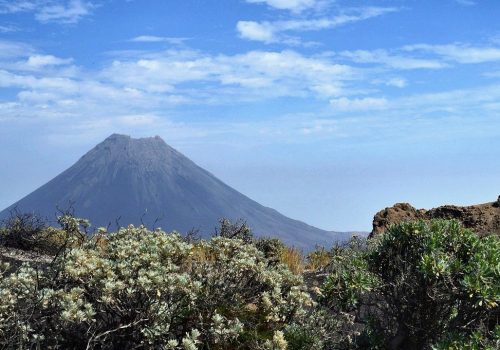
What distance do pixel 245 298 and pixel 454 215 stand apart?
40.1 ft

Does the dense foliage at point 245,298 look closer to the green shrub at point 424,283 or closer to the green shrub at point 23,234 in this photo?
the green shrub at point 424,283

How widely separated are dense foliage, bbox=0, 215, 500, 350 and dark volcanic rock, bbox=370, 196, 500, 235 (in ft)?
33.6

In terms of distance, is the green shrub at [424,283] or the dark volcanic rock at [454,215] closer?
the green shrub at [424,283]

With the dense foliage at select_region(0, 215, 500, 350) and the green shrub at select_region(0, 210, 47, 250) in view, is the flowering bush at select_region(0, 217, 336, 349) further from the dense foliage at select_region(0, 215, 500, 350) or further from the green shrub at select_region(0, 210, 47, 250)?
the green shrub at select_region(0, 210, 47, 250)

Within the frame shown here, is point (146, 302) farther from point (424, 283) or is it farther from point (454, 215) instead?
point (454, 215)

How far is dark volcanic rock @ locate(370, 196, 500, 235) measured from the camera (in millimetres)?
19234

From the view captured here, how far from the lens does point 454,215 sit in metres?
20.1

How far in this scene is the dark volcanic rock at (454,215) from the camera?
19234 mm

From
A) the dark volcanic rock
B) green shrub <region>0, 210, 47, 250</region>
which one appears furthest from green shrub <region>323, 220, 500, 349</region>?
the dark volcanic rock

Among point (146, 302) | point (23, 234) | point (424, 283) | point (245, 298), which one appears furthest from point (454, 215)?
point (146, 302)

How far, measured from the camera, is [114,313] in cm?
816

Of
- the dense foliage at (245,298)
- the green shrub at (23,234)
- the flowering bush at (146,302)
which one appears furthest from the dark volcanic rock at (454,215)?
the flowering bush at (146,302)

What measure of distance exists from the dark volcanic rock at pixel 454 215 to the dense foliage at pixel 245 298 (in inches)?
404

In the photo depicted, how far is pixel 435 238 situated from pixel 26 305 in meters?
5.26
